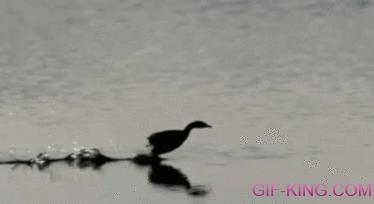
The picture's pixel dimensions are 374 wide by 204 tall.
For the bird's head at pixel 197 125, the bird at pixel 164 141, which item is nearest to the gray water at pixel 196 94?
the bird at pixel 164 141

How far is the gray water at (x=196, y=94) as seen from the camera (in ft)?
74.2

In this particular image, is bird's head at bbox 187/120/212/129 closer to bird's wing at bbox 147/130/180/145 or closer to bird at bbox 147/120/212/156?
bird at bbox 147/120/212/156

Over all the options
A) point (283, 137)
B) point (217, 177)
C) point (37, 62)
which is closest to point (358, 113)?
point (283, 137)

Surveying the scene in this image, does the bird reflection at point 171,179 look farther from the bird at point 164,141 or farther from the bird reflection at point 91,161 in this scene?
the bird at point 164,141

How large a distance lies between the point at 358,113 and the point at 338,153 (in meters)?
3.78

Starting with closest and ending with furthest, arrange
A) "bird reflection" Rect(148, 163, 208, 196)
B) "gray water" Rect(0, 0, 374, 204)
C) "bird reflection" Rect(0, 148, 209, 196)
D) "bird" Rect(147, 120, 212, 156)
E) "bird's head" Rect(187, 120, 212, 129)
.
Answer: "bird reflection" Rect(148, 163, 208, 196) < "gray water" Rect(0, 0, 374, 204) < "bird reflection" Rect(0, 148, 209, 196) < "bird" Rect(147, 120, 212, 156) < "bird's head" Rect(187, 120, 212, 129)

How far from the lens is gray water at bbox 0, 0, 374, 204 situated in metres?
22.6

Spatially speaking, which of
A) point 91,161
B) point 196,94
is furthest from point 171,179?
point 196,94

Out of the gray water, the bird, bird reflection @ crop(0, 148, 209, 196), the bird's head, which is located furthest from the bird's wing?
the bird's head

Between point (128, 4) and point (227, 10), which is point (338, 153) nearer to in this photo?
point (227, 10)

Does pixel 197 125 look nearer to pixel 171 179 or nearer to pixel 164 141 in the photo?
pixel 164 141

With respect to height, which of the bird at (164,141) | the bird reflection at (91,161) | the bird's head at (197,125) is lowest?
the bird reflection at (91,161)

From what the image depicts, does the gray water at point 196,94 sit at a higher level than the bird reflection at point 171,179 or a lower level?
higher

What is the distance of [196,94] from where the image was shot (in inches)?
1217
